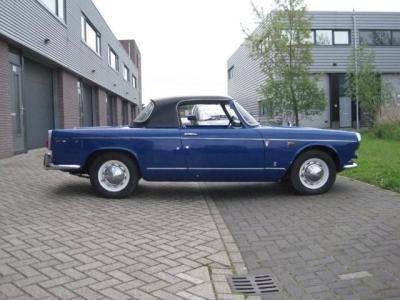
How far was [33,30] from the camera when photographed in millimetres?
15234

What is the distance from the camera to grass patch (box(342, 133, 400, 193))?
818 cm

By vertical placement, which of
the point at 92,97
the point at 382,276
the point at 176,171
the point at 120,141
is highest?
the point at 92,97

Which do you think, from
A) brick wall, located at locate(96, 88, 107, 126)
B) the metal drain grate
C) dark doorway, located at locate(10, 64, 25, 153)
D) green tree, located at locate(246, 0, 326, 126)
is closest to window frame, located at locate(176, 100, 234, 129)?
the metal drain grate

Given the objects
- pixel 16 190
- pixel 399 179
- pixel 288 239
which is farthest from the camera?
pixel 399 179

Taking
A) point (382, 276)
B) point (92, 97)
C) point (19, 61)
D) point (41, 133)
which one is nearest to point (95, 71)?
point (92, 97)

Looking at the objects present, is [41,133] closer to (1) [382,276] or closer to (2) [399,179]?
(2) [399,179]

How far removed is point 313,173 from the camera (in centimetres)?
738

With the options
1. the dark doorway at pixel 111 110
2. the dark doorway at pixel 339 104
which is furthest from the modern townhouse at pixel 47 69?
the dark doorway at pixel 339 104

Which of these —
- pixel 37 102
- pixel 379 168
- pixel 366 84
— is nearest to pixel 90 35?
pixel 37 102

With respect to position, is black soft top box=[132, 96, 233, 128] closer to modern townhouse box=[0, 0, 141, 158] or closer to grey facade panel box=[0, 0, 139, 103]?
modern townhouse box=[0, 0, 141, 158]

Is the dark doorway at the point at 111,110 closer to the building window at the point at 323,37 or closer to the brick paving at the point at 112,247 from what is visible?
the building window at the point at 323,37

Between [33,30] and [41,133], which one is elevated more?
[33,30]

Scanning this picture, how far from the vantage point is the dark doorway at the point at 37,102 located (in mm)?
15812

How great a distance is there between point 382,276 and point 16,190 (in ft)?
18.8
